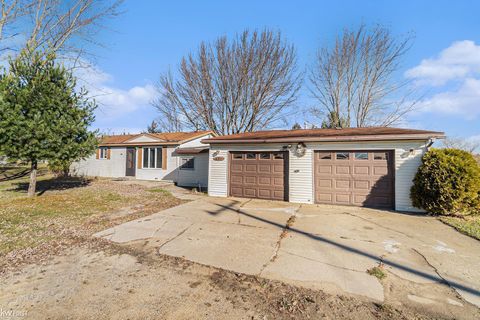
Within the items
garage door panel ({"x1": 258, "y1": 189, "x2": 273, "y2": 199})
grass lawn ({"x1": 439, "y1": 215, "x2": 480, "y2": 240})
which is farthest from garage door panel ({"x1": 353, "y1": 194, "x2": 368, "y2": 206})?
garage door panel ({"x1": 258, "y1": 189, "x2": 273, "y2": 199})

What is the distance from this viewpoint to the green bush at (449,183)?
5.96m

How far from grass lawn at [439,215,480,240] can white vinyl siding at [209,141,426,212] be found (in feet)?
3.55

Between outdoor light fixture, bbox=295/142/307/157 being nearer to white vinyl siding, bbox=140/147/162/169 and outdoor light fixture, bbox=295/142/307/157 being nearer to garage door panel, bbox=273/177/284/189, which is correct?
garage door panel, bbox=273/177/284/189

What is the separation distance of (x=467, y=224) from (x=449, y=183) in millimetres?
1145

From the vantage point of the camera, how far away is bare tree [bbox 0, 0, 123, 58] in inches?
388

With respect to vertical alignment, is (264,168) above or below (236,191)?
above

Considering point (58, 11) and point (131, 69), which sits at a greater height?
point (58, 11)

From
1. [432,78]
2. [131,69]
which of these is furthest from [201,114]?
[432,78]

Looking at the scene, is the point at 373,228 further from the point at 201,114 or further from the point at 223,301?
the point at 201,114

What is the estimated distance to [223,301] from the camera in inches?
99.0

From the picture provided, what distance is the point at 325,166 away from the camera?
26.7 ft

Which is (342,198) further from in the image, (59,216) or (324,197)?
(59,216)

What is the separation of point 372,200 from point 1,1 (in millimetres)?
17794

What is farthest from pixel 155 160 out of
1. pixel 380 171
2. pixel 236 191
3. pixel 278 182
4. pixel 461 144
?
pixel 461 144
